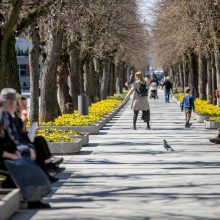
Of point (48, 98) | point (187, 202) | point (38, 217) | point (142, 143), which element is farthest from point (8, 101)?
point (48, 98)

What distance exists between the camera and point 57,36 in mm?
28906

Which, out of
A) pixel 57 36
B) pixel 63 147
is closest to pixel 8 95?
pixel 63 147

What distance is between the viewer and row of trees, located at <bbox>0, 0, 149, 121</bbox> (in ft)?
66.7

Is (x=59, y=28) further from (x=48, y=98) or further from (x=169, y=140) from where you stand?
(x=169, y=140)

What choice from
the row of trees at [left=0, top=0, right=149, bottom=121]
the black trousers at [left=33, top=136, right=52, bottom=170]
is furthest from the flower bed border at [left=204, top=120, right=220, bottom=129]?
the black trousers at [left=33, top=136, right=52, bottom=170]

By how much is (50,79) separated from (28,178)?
17909 millimetres

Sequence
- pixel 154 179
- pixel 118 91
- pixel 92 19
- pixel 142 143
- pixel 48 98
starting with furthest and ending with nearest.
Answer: pixel 118 91
pixel 92 19
pixel 48 98
pixel 142 143
pixel 154 179

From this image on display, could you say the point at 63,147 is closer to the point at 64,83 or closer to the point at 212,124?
the point at 212,124

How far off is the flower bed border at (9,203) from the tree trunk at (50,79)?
17223mm

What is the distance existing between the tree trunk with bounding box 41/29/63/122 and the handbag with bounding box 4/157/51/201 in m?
17.7

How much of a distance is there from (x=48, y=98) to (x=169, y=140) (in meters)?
5.28

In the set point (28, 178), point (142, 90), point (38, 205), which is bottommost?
point (38, 205)

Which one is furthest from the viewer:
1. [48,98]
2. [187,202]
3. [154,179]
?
[48,98]

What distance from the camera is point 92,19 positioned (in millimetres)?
35969
